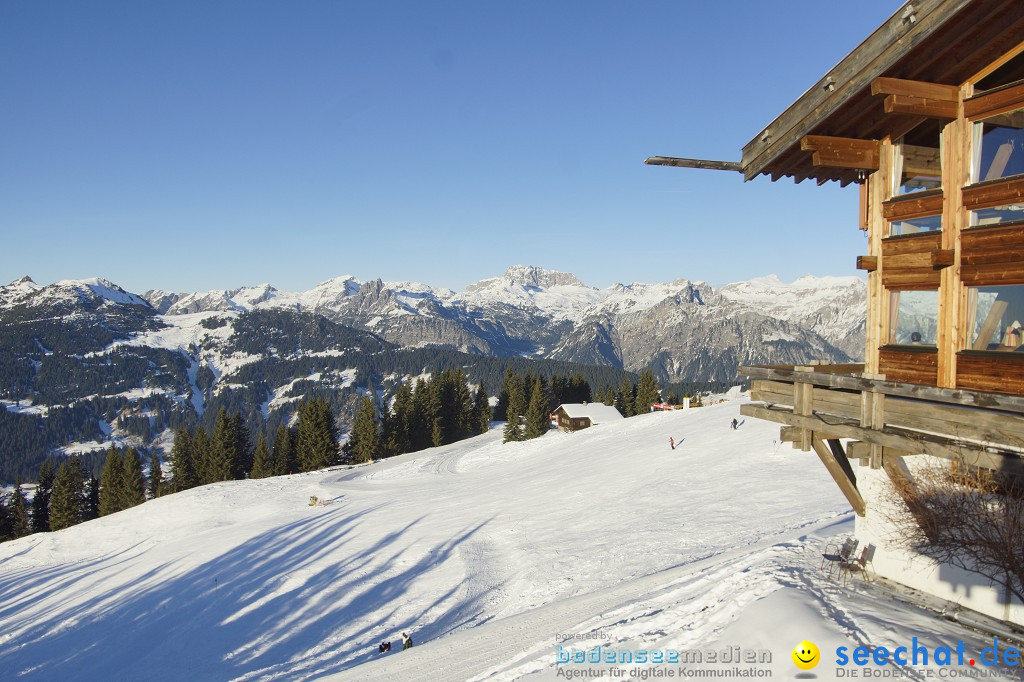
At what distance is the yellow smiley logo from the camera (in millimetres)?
6918

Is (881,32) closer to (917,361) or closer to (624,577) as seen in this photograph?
(917,361)

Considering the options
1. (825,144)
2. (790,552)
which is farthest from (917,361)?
(790,552)

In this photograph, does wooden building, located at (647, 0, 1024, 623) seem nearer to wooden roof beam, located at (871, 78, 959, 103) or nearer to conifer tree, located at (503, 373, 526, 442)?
wooden roof beam, located at (871, 78, 959, 103)

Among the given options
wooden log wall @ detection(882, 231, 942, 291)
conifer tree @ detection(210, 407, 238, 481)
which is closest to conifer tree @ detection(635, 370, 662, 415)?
conifer tree @ detection(210, 407, 238, 481)

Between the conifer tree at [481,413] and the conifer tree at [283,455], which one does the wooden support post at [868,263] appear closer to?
the conifer tree at [283,455]

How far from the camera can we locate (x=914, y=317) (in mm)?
8125

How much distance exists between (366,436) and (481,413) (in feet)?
78.9

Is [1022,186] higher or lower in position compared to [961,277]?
higher

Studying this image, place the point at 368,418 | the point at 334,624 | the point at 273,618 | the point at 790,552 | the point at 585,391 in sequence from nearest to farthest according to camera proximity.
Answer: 1. the point at 790,552
2. the point at 334,624
3. the point at 273,618
4. the point at 368,418
5. the point at 585,391

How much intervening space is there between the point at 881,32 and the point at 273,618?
24972 millimetres

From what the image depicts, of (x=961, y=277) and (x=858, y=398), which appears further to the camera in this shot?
(x=858, y=398)

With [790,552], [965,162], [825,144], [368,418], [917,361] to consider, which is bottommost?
[368,418]

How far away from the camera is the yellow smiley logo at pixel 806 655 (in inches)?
272

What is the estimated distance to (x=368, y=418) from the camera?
7888 cm
